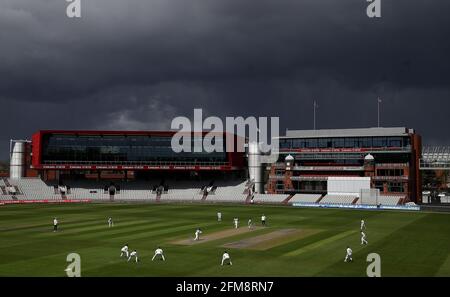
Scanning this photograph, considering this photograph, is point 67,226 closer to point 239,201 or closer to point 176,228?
point 176,228

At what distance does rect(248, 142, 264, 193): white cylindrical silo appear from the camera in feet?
372

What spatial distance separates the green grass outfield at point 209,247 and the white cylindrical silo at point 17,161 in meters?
53.2

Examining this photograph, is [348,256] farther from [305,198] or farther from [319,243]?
[305,198]

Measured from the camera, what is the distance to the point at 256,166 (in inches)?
4481

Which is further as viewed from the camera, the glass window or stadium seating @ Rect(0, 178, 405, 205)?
the glass window

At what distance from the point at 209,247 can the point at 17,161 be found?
293 feet

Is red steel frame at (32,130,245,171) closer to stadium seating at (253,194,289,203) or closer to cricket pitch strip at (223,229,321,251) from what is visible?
stadium seating at (253,194,289,203)

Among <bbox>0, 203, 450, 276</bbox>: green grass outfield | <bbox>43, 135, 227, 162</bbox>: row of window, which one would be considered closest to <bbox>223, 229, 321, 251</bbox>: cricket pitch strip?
<bbox>0, 203, 450, 276</bbox>: green grass outfield

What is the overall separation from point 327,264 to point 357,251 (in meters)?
6.80

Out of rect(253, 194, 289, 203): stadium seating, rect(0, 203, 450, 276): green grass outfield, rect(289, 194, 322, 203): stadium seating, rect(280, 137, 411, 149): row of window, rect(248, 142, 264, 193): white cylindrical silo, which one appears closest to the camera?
rect(0, 203, 450, 276): green grass outfield

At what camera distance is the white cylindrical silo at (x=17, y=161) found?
114250 millimetres

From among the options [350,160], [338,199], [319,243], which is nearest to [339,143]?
[350,160]

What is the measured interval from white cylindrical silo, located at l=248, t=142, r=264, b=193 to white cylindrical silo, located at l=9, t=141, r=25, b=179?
178ft

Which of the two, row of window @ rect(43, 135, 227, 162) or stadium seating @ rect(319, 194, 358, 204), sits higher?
row of window @ rect(43, 135, 227, 162)
